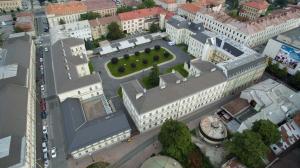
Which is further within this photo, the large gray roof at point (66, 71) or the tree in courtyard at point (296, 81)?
the tree in courtyard at point (296, 81)

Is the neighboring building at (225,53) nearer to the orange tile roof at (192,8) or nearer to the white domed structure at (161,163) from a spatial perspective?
the orange tile roof at (192,8)

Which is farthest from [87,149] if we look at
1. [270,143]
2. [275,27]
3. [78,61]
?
[275,27]

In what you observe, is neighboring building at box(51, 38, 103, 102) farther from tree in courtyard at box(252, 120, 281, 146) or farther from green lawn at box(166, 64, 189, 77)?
tree in courtyard at box(252, 120, 281, 146)

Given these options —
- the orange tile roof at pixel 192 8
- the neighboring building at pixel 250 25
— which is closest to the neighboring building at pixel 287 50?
the neighboring building at pixel 250 25

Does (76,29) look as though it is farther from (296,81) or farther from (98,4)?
(296,81)

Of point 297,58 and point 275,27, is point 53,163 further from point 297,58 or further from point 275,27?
point 275,27

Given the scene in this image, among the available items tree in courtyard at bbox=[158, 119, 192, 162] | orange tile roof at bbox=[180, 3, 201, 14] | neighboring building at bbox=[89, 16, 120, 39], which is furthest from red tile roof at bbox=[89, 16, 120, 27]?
tree in courtyard at bbox=[158, 119, 192, 162]

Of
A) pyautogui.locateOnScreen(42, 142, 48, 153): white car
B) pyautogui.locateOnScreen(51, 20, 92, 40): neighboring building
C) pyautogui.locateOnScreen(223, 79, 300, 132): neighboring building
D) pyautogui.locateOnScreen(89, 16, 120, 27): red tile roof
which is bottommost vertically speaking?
pyautogui.locateOnScreen(42, 142, 48, 153): white car
